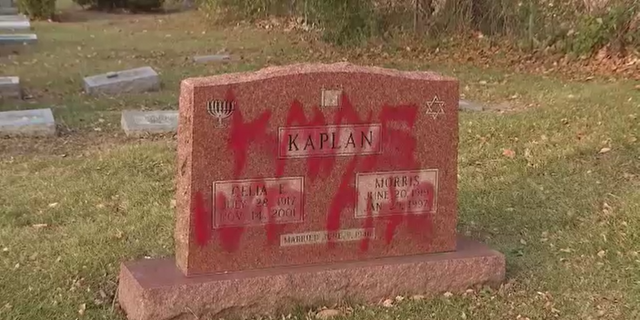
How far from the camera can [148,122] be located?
8430 mm

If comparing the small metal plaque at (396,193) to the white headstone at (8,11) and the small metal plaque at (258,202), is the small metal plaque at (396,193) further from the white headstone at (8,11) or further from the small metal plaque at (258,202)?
the white headstone at (8,11)

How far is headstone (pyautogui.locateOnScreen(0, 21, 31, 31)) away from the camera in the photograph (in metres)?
Result: 18.1

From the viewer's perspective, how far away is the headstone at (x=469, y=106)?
9203mm

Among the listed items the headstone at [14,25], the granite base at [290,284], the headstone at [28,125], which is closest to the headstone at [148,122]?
the headstone at [28,125]

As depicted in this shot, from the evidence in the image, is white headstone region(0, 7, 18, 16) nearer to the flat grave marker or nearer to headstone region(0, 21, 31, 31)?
the flat grave marker

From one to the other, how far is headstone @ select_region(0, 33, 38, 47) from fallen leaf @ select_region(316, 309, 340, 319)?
12807mm

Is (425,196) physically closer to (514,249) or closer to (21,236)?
(514,249)

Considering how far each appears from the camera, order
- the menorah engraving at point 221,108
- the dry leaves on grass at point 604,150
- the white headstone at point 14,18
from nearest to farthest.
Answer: the menorah engraving at point 221,108
the dry leaves on grass at point 604,150
the white headstone at point 14,18

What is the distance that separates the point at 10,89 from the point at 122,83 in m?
1.29

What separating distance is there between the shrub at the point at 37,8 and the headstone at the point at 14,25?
2.09 metres

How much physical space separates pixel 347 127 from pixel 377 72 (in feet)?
0.92

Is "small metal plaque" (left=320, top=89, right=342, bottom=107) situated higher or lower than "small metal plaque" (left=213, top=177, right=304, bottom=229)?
→ higher

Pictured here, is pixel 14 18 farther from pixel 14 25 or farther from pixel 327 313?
pixel 327 313

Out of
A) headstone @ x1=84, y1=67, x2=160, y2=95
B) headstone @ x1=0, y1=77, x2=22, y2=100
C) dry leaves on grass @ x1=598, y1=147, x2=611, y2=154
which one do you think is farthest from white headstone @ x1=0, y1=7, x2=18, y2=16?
dry leaves on grass @ x1=598, y1=147, x2=611, y2=154
